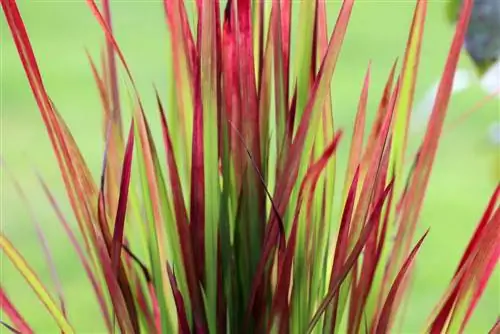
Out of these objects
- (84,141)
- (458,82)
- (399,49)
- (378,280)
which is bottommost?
(378,280)

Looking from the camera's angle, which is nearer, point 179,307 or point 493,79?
point 179,307

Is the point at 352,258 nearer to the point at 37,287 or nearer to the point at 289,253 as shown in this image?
the point at 289,253

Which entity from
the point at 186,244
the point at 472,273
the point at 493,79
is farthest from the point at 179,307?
the point at 493,79

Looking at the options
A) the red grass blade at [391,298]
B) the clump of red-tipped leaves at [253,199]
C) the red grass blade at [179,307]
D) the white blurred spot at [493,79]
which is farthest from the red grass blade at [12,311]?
the white blurred spot at [493,79]

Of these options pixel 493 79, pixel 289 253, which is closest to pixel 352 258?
pixel 289 253

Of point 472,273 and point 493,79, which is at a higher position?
point 493,79

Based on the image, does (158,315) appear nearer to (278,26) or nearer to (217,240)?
(217,240)

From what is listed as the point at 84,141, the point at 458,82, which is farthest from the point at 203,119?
the point at 84,141

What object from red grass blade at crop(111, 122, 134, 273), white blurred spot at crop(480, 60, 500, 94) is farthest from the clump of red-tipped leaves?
white blurred spot at crop(480, 60, 500, 94)

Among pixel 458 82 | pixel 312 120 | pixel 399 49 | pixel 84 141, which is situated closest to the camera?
pixel 312 120
